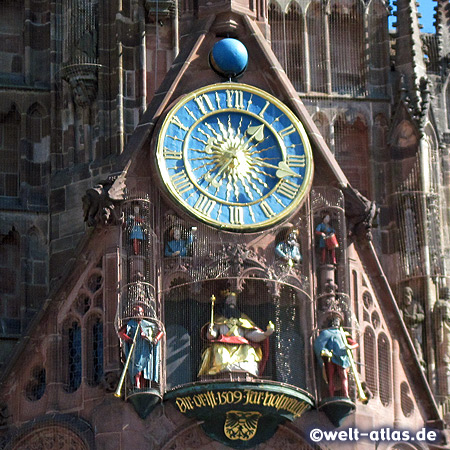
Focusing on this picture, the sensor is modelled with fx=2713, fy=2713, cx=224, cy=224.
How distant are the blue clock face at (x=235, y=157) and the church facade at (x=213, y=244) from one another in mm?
24

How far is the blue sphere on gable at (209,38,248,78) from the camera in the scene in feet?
107

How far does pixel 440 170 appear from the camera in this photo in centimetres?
3469

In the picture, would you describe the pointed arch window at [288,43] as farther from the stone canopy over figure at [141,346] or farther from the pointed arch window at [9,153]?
the stone canopy over figure at [141,346]

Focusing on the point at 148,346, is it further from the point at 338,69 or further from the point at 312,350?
the point at 338,69

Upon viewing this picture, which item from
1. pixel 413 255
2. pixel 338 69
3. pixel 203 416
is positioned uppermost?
pixel 338 69

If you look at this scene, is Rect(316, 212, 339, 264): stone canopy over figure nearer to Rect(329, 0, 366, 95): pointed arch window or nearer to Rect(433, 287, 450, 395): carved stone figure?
Rect(433, 287, 450, 395): carved stone figure

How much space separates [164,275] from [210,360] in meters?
1.18

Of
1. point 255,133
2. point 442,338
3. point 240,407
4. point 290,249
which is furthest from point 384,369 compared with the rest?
point 255,133

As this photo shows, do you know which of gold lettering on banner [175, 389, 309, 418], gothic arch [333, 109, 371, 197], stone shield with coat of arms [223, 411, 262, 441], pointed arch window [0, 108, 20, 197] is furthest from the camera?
gothic arch [333, 109, 371, 197]

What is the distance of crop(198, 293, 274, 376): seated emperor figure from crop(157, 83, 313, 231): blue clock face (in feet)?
3.65

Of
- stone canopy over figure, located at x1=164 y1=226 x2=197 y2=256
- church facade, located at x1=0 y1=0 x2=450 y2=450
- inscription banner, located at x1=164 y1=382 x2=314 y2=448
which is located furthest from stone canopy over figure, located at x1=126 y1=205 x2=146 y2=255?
inscription banner, located at x1=164 y1=382 x2=314 y2=448

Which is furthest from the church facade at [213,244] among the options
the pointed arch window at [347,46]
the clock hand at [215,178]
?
the pointed arch window at [347,46]

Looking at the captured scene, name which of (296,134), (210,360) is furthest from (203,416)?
(296,134)

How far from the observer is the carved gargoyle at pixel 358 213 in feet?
106
